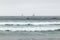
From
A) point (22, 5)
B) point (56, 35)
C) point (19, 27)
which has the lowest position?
point (56, 35)

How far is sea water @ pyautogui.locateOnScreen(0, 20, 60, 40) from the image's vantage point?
767mm

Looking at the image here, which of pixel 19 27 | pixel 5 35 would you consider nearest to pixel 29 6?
pixel 19 27

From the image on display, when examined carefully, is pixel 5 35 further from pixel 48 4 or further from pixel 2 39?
pixel 48 4

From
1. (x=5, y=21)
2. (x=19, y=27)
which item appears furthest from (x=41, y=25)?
(x=5, y=21)

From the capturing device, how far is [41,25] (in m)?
0.78

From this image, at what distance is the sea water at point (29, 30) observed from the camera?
2.52 ft

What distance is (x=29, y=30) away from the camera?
76 centimetres

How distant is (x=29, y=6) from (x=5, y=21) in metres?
0.29

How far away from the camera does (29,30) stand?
0.76 metres

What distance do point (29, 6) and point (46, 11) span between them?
188 mm

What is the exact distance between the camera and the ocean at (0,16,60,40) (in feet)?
2.52

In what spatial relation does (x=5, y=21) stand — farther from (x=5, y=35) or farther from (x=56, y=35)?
(x=56, y=35)

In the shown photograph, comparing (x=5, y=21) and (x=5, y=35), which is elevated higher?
(x=5, y=21)

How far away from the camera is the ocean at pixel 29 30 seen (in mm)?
767
